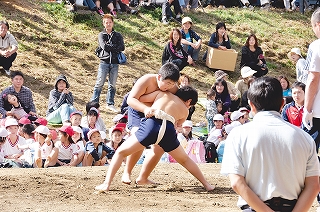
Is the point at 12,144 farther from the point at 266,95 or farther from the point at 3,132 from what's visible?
the point at 266,95

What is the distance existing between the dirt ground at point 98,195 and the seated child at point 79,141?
722 mm

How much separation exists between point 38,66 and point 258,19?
769 centimetres

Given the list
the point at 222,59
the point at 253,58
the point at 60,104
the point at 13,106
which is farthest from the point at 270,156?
the point at 222,59

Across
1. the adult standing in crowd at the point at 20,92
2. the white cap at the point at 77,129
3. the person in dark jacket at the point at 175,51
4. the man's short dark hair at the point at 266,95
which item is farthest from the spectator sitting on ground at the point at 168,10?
the man's short dark hair at the point at 266,95

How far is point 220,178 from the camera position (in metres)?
8.12

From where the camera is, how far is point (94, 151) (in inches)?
367

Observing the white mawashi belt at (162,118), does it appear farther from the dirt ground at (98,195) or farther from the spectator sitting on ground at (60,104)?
the spectator sitting on ground at (60,104)

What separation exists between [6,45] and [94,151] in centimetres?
447

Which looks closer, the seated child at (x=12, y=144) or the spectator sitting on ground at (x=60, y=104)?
the seated child at (x=12, y=144)

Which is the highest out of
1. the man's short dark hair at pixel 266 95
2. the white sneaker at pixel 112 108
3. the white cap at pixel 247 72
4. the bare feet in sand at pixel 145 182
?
the man's short dark hair at pixel 266 95

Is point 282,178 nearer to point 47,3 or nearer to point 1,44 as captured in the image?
point 1,44

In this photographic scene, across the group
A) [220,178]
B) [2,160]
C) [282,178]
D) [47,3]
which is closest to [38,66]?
[47,3]

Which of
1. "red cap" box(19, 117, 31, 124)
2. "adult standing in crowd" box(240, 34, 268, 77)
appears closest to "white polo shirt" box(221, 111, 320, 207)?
"red cap" box(19, 117, 31, 124)

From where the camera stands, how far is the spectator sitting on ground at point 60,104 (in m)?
11.4
